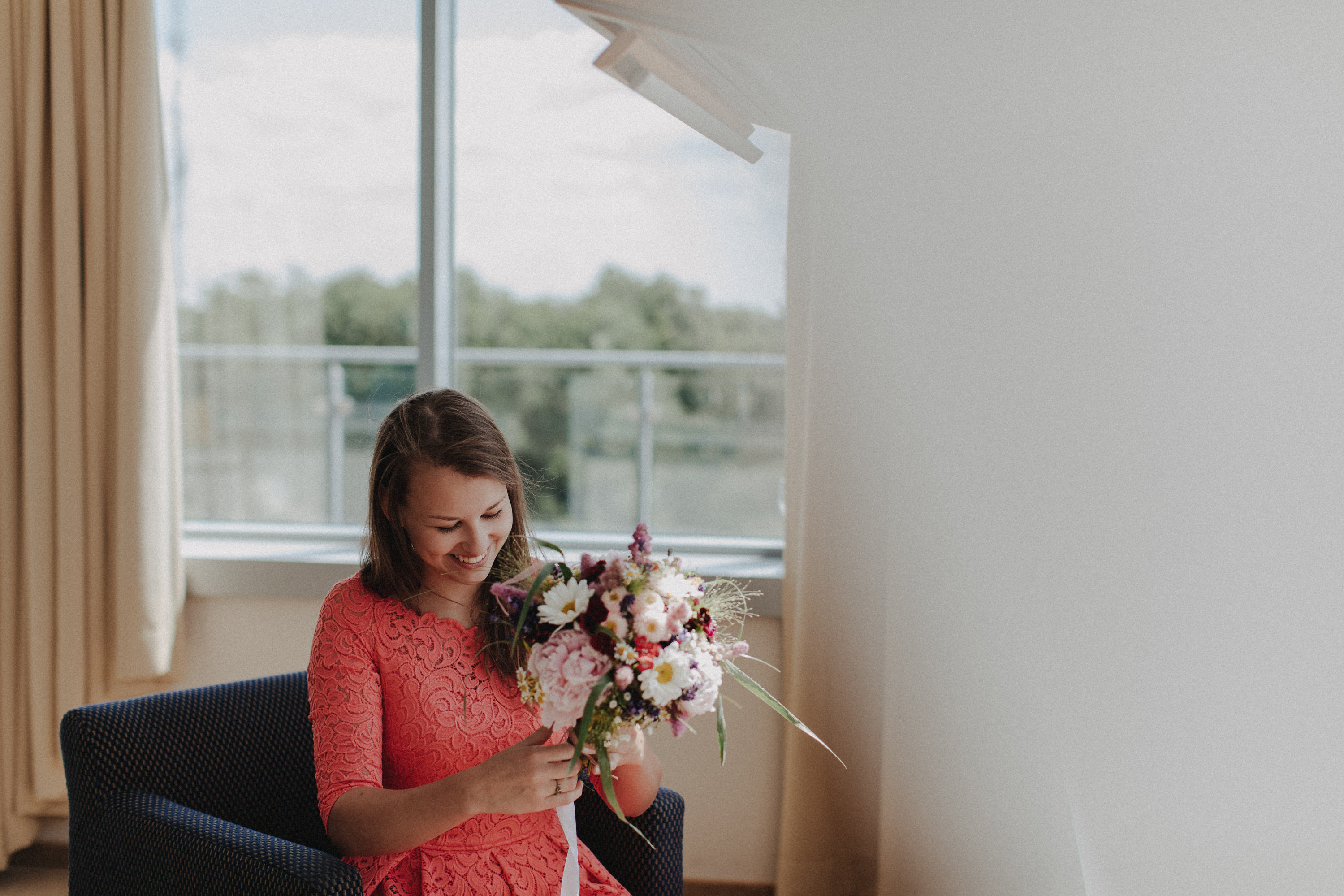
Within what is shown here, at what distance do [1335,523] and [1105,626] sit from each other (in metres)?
0.36

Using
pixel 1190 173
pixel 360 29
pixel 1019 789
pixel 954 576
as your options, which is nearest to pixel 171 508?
pixel 360 29

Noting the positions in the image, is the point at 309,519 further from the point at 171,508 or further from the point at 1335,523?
the point at 1335,523

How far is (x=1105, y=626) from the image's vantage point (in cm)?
146

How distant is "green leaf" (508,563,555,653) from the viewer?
118 centimetres

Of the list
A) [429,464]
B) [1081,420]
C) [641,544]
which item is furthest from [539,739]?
[1081,420]

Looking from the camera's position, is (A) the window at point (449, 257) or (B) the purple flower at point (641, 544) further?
(A) the window at point (449, 257)

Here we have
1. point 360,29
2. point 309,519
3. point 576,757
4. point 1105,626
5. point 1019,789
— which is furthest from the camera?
point 309,519

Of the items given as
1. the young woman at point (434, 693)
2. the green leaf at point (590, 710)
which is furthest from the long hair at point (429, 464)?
the green leaf at point (590, 710)

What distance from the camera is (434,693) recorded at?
1.42 metres

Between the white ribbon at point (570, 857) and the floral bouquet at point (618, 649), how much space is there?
0.15 meters

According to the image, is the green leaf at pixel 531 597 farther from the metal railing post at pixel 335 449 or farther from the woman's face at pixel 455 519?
the metal railing post at pixel 335 449

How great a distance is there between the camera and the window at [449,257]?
2758 millimetres

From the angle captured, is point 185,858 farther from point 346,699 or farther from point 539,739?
point 539,739

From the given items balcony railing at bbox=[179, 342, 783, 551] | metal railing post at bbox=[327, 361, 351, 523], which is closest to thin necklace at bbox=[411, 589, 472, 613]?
balcony railing at bbox=[179, 342, 783, 551]
